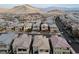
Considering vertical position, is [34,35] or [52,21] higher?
[52,21]

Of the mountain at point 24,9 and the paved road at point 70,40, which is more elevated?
the mountain at point 24,9

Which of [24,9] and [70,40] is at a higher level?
[24,9]

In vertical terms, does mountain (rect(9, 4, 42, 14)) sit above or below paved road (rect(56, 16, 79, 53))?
above

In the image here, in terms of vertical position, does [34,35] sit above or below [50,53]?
above

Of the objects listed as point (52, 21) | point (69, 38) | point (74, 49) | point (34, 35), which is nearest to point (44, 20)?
point (52, 21)

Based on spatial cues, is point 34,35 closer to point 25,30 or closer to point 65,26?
point 25,30

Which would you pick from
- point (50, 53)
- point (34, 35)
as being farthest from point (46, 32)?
point (50, 53)
